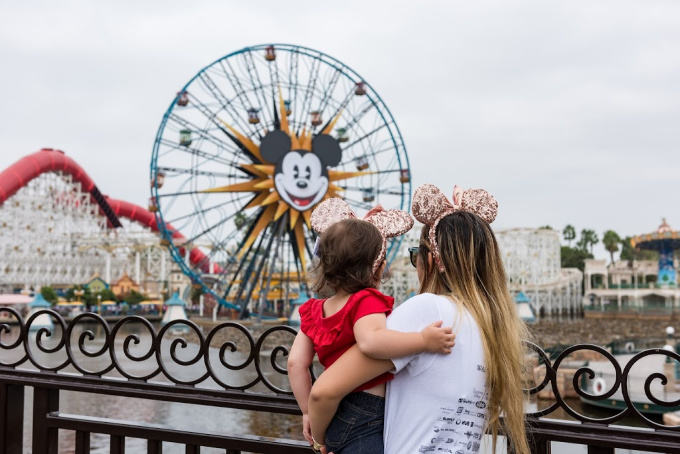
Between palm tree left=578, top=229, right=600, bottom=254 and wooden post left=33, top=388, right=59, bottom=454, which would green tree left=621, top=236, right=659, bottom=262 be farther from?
wooden post left=33, top=388, right=59, bottom=454

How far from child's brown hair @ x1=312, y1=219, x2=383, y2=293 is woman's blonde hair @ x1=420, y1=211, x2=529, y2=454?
0.16 meters

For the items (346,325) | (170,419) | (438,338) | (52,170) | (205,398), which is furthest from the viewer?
(52,170)

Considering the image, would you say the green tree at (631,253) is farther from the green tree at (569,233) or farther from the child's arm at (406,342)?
the child's arm at (406,342)

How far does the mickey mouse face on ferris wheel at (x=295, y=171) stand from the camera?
847 inches

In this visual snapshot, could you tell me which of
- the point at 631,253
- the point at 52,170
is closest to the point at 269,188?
the point at 52,170

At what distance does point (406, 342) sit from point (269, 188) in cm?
2039

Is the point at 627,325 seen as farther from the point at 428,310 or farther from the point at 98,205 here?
the point at 428,310

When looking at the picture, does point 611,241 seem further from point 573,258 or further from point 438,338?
point 438,338

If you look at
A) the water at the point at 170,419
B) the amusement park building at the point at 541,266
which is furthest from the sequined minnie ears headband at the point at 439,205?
the amusement park building at the point at 541,266

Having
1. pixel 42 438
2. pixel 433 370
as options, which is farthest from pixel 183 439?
pixel 433 370

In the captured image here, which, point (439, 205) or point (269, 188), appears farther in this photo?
point (269, 188)

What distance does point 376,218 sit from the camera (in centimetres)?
168

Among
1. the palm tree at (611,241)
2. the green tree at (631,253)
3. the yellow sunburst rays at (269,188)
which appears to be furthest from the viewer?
the green tree at (631,253)

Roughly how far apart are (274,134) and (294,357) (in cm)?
2044
